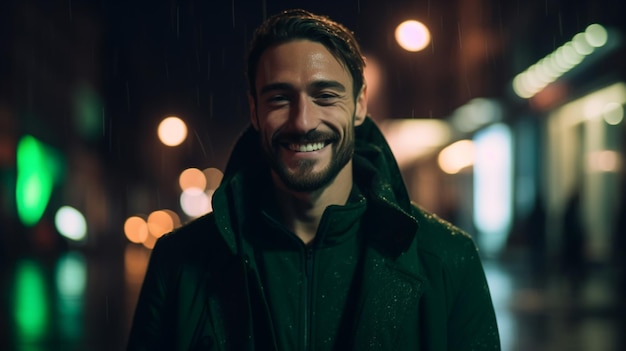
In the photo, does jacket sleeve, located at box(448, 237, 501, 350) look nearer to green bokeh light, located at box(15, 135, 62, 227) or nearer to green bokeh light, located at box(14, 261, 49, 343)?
green bokeh light, located at box(14, 261, 49, 343)

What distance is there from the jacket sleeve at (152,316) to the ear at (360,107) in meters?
0.90

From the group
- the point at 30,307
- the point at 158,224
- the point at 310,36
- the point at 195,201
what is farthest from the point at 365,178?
the point at 195,201

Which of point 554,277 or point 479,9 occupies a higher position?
point 479,9

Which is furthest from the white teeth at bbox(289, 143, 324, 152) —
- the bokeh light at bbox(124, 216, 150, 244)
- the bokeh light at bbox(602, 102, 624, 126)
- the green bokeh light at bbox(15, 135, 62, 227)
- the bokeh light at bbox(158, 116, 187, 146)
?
the bokeh light at bbox(124, 216, 150, 244)

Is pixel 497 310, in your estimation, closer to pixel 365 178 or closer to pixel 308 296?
pixel 365 178

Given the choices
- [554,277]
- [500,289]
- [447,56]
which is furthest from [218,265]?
[447,56]

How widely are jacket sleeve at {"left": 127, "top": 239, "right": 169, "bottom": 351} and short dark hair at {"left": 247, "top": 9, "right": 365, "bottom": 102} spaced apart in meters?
0.83

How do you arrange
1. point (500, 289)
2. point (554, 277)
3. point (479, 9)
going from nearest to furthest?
point (500, 289) → point (554, 277) → point (479, 9)

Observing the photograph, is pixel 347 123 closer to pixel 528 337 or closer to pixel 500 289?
pixel 528 337

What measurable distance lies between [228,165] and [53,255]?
111 feet

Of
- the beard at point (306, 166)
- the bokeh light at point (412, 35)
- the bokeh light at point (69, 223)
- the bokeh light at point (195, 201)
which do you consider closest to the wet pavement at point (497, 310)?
the bokeh light at point (412, 35)

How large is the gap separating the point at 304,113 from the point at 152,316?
0.89m

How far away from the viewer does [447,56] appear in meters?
47.9

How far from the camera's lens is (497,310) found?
1259 cm
